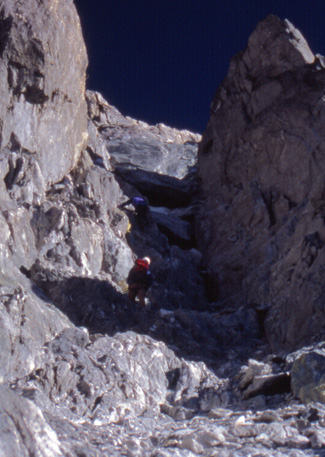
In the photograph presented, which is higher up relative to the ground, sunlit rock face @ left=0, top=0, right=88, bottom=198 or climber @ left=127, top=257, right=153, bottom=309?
sunlit rock face @ left=0, top=0, right=88, bottom=198

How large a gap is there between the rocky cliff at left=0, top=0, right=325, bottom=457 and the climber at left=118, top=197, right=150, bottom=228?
44 centimetres

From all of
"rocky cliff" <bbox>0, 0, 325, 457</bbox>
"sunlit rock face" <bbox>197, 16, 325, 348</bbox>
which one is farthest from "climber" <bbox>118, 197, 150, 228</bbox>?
"sunlit rock face" <bbox>197, 16, 325, 348</bbox>

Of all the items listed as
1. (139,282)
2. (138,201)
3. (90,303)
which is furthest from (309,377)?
(138,201)

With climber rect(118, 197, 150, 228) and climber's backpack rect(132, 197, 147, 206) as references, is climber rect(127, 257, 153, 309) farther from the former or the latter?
climber's backpack rect(132, 197, 147, 206)

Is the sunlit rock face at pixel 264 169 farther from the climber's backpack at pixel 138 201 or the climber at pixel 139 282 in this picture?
the climber's backpack at pixel 138 201

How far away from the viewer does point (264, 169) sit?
30672mm

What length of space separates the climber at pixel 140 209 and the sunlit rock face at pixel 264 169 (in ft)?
13.7

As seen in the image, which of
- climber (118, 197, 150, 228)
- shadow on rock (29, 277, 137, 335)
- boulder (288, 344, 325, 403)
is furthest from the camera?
climber (118, 197, 150, 228)

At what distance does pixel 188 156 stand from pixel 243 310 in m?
26.2

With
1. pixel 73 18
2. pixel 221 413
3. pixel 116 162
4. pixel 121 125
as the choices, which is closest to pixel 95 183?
pixel 73 18

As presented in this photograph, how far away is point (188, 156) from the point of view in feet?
150

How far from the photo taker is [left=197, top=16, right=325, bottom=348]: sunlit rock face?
2402 centimetres

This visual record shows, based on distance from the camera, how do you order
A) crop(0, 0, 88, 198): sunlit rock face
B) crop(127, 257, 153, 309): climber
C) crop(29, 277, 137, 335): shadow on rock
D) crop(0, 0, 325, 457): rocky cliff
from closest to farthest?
crop(0, 0, 325, 457): rocky cliff, crop(29, 277, 137, 335): shadow on rock, crop(127, 257, 153, 309): climber, crop(0, 0, 88, 198): sunlit rock face

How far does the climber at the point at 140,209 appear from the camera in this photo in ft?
92.2
